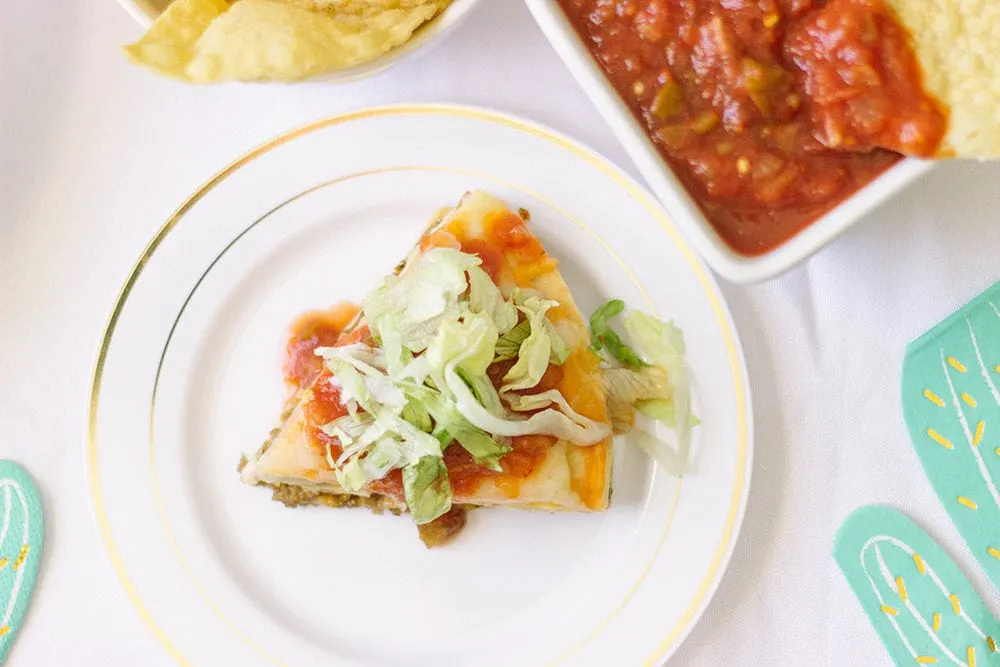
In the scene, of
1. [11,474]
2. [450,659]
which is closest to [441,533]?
[450,659]

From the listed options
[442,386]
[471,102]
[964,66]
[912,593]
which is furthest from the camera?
[471,102]

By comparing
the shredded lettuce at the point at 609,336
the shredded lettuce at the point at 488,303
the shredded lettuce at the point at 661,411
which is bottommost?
the shredded lettuce at the point at 661,411

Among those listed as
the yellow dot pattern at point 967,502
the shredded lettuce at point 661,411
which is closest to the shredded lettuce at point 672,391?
the shredded lettuce at point 661,411

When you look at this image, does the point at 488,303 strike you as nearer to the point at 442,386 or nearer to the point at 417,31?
the point at 442,386

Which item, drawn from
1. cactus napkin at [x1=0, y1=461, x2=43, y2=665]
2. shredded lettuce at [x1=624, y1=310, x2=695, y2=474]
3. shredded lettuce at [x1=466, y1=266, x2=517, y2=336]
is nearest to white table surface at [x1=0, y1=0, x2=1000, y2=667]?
cactus napkin at [x1=0, y1=461, x2=43, y2=665]

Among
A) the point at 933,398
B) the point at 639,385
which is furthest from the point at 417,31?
the point at 933,398

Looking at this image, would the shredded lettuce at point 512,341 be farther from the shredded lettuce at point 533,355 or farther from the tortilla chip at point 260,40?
the tortilla chip at point 260,40

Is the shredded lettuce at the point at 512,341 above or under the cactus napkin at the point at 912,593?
above
